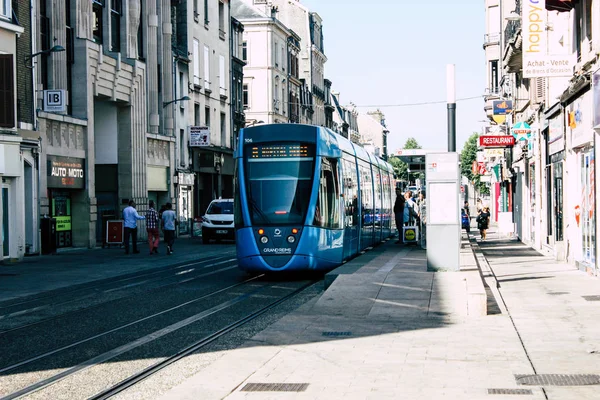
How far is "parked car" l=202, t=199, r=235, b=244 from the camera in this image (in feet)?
137

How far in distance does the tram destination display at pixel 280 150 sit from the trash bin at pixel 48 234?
14.7 metres

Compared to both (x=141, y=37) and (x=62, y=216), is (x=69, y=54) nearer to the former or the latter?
(x=62, y=216)

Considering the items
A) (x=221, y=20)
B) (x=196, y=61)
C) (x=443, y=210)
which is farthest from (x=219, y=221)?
(x=221, y=20)

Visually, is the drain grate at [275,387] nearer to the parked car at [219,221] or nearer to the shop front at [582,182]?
the shop front at [582,182]

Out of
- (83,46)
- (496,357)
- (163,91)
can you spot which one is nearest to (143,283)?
(496,357)

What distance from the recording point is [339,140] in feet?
76.4

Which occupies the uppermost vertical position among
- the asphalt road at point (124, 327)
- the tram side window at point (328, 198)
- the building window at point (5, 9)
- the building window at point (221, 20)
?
the building window at point (221, 20)

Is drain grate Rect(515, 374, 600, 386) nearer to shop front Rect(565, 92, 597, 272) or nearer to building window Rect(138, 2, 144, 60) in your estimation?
shop front Rect(565, 92, 597, 272)

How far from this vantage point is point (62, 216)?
37.3 m

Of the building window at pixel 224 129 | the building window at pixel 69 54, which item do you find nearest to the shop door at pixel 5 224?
the building window at pixel 69 54

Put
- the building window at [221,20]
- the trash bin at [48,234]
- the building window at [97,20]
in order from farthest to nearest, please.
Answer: the building window at [221,20], the building window at [97,20], the trash bin at [48,234]

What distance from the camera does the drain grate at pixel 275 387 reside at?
824 cm

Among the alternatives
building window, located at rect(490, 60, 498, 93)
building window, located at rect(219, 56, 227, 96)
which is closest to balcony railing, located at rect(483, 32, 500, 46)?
building window, located at rect(490, 60, 498, 93)

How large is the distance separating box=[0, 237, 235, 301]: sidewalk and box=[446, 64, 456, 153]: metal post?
8.64 metres
